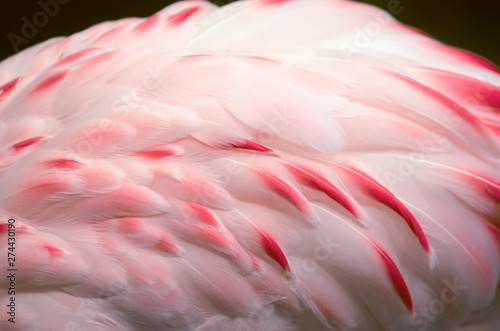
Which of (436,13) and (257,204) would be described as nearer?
(257,204)

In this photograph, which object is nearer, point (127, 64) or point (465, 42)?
point (127, 64)

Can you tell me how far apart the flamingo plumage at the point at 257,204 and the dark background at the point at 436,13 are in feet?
1.77

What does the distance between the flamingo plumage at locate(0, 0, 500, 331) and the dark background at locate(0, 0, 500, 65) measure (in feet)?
1.77

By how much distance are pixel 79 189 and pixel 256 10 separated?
358 mm

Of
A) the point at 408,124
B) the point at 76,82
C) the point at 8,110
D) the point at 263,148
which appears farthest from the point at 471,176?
the point at 8,110

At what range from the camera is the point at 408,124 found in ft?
2.26

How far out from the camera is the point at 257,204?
0.67m

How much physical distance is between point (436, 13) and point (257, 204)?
77 cm

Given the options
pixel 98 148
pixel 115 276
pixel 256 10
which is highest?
pixel 256 10

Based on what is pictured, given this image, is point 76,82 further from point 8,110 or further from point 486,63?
point 486,63

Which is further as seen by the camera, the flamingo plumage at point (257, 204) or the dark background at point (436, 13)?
the dark background at point (436, 13)

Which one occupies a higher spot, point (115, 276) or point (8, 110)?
point (8, 110)

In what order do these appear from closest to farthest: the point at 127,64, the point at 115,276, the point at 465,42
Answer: the point at 115,276 < the point at 127,64 < the point at 465,42

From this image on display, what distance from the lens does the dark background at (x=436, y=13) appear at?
1204 millimetres
